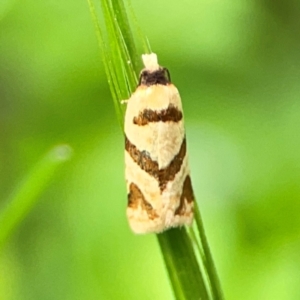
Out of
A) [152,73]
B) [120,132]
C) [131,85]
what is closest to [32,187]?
[152,73]

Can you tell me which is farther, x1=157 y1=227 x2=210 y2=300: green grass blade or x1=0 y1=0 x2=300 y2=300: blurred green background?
x1=0 y1=0 x2=300 y2=300: blurred green background

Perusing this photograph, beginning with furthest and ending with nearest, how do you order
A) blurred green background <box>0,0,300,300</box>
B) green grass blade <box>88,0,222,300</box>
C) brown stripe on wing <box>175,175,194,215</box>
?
blurred green background <box>0,0,300,300</box> → brown stripe on wing <box>175,175,194,215</box> → green grass blade <box>88,0,222,300</box>

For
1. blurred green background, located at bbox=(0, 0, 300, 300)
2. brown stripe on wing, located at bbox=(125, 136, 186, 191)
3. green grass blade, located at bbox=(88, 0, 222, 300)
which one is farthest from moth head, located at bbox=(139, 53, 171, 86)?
blurred green background, located at bbox=(0, 0, 300, 300)

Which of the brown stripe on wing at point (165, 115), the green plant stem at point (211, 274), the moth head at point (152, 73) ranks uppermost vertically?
the moth head at point (152, 73)

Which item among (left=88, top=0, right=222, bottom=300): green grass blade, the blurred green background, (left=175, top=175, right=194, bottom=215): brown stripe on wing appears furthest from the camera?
the blurred green background

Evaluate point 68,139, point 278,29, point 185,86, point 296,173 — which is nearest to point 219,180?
point 296,173

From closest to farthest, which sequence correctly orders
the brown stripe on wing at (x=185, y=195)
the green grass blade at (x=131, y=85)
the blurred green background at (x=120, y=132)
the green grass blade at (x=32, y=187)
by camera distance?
the green grass blade at (x=131, y=85) → the brown stripe on wing at (x=185, y=195) → the green grass blade at (x=32, y=187) → the blurred green background at (x=120, y=132)

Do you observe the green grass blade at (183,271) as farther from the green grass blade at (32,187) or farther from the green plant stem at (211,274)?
the green grass blade at (32,187)

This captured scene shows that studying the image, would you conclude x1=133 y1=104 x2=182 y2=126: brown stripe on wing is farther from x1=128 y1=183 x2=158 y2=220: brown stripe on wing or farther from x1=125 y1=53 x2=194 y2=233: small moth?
x1=128 y1=183 x2=158 y2=220: brown stripe on wing

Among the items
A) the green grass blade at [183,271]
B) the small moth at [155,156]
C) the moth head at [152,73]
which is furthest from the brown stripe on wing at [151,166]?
the green grass blade at [183,271]
